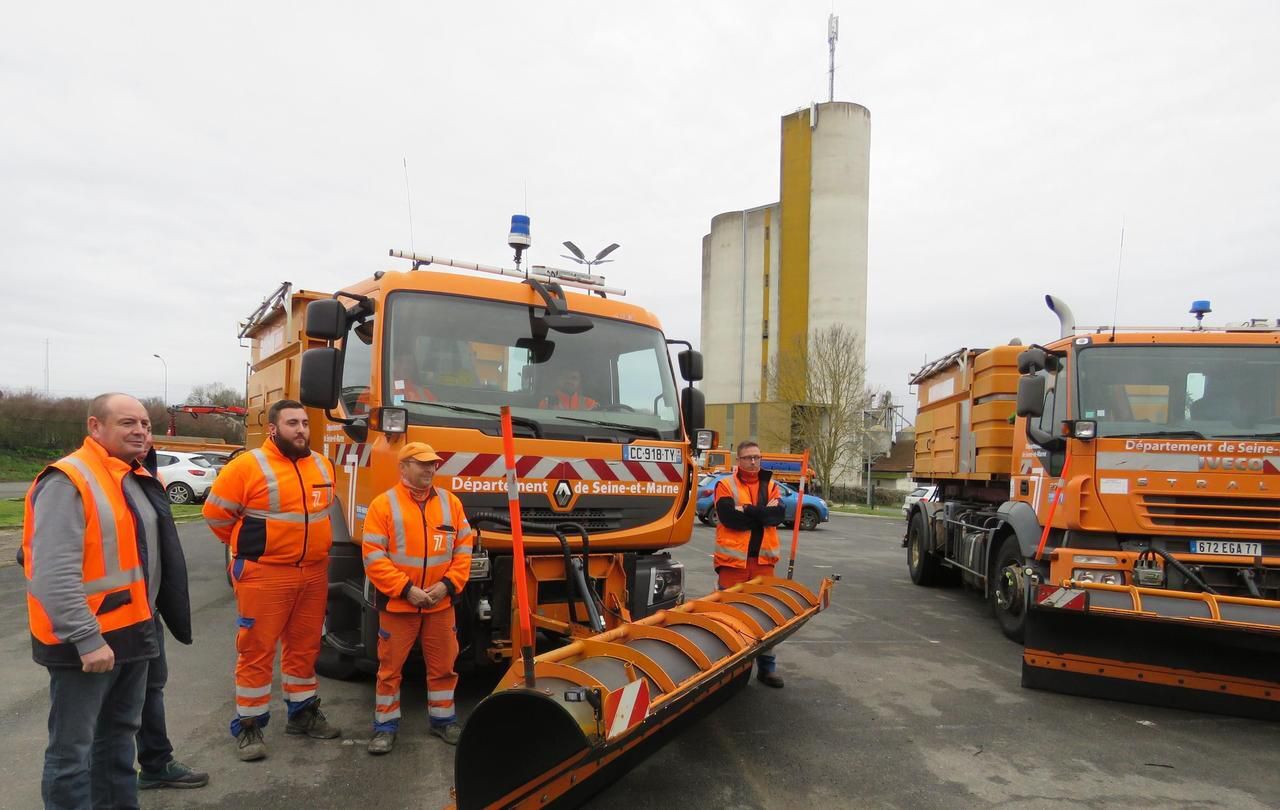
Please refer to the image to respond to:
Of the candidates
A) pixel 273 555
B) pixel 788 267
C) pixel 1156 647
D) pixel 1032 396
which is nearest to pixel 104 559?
pixel 273 555

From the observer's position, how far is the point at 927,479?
36.0 feet

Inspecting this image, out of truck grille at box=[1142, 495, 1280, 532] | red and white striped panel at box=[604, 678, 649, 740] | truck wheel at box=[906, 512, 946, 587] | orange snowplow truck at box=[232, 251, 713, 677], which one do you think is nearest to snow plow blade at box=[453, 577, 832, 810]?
red and white striped panel at box=[604, 678, 649, 740]

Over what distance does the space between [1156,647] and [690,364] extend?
3.63 m

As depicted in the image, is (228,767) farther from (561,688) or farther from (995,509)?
(995,509)

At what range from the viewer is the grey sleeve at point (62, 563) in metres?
2.68

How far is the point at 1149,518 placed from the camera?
5863 millimetres

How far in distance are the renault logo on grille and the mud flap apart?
10.5 feet

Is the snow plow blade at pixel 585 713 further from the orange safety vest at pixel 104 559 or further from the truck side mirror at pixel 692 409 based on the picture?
the truck side mirror at pixel 692 409

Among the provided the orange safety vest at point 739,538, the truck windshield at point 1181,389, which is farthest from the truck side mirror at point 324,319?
the truck windshield at point 1181,389

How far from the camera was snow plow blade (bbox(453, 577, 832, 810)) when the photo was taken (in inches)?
114

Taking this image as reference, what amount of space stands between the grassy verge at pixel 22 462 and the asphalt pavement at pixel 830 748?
4078 cm

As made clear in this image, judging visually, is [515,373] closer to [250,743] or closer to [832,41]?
[250,743]

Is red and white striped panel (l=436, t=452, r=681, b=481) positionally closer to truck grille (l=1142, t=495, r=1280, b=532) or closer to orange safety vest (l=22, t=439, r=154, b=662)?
orange safety vest (l=22, t=439, r=154, b=662)

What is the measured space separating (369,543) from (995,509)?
22.7ft
